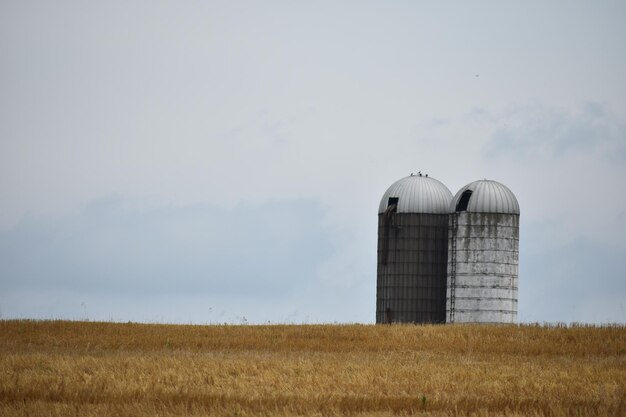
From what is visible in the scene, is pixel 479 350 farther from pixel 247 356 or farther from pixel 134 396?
pixel 134 396

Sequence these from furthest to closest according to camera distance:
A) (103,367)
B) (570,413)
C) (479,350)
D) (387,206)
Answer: (387,206) < (479,350) < (103,367) < (570,413)

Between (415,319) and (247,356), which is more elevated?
(415,319)

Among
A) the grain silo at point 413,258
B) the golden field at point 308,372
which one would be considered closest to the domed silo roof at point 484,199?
the grain silo at point 413,258

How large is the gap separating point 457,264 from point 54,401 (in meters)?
35.8

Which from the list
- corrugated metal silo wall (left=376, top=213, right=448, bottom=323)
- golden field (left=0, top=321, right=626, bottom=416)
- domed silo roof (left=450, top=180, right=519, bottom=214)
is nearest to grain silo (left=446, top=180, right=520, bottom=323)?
domed silo roof (left=450, top=180, right=519, bottom=214)

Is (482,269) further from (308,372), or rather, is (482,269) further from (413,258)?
(308,372)

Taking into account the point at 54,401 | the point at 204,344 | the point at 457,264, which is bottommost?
the point at 54,401

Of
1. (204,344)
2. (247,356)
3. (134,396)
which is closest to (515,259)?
(204,344)

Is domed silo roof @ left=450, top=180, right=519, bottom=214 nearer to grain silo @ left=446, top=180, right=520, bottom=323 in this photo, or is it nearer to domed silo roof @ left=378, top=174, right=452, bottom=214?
grain silo @ left=446, top=180, right=520, bottom=323

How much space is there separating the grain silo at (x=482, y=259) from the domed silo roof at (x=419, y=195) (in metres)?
1.30

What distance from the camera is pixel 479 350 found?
137 ft

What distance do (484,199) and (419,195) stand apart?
3604 millimetres

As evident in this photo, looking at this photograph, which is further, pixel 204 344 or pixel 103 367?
pixel 204 344

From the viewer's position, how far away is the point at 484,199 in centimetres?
5834
